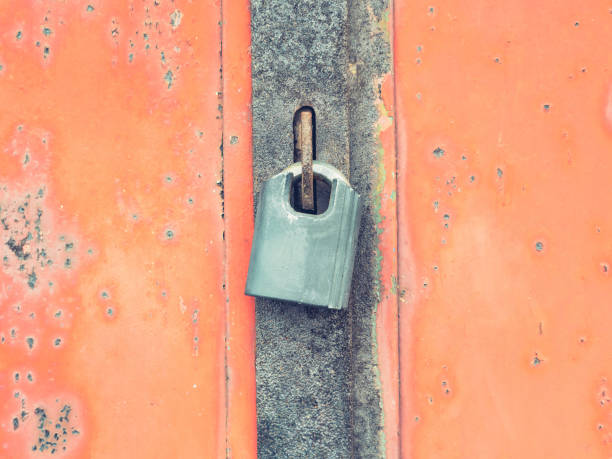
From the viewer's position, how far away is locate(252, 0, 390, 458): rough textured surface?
0.74 m

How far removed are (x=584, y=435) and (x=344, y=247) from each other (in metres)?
0.54

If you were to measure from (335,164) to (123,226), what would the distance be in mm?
419

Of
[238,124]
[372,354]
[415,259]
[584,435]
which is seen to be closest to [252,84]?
[238,124]

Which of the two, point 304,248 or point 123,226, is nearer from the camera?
point 304,248

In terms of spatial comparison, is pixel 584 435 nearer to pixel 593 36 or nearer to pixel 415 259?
pixel 415 259

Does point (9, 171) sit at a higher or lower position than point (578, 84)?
lower

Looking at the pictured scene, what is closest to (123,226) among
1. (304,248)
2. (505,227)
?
(304,248)

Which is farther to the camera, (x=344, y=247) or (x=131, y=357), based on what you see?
(x=131, y=357)

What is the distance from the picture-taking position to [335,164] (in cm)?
75

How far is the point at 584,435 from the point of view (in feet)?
2.39

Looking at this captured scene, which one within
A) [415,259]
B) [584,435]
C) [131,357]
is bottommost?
[584,435]

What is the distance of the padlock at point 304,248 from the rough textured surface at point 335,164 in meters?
0.11

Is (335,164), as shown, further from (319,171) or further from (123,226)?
(123,226)

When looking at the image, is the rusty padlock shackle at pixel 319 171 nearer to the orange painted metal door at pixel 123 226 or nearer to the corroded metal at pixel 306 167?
the corroded metal at pixel 306 167
